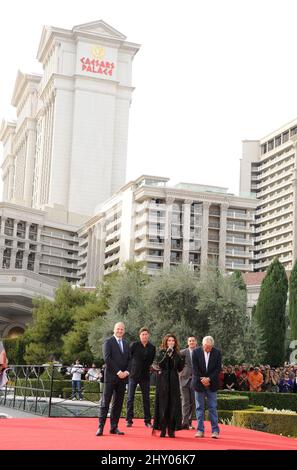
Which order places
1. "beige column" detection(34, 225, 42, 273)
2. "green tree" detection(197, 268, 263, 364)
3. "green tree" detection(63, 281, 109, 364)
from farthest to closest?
"beige column" detection(34, 225, 42, 273)
"green tree" detection(63, 281, 109, 364)
"green tree" detection(197, 268, 263, 364)

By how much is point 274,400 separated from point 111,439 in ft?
49.9

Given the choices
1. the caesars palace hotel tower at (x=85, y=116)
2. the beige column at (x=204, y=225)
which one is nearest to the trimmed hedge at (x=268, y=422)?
the beige column at (x=204, y=225)

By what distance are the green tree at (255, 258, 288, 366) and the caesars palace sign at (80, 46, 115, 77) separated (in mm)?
94987

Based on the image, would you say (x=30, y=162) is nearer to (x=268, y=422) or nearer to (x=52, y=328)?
(x=52, y=328)

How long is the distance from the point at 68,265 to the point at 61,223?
6.51 m

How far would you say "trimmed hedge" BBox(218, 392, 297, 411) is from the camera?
26.2m

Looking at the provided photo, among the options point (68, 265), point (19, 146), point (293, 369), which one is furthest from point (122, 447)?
point (19, 146)

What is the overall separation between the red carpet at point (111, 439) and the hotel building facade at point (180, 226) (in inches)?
3449

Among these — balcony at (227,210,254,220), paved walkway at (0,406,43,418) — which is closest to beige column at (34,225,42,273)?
balcony at (227,210,254,220)

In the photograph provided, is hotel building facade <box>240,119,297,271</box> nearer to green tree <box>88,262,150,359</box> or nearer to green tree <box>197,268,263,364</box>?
green tree <box>88,262,150,359</box>

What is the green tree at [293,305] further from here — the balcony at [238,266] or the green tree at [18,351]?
the balcony at [238,266]

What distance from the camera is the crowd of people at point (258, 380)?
27781 mm

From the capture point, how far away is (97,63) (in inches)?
5650
